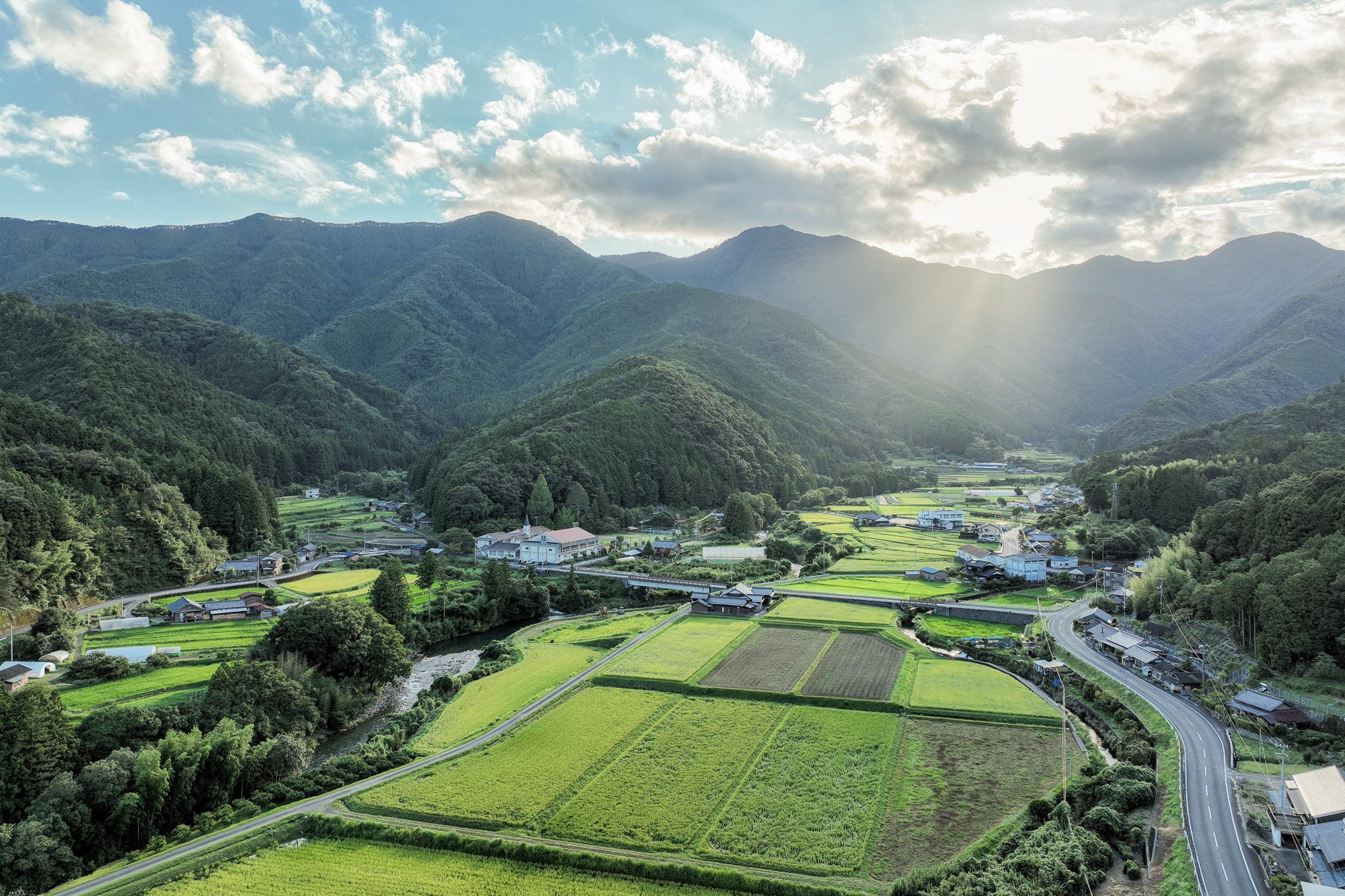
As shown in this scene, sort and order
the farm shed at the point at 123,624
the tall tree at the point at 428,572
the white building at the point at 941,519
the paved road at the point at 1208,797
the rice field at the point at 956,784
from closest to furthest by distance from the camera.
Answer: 1. the paved road at the point at 1208,797
2. the rice field at the point at 956,784
3. the farm shed at the point at 123,624
4. the tall tree at the point at 428,572
5. the white building at the point at 941,519

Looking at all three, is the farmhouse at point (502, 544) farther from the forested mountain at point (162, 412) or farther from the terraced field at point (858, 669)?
the terraced field at point (858, 669)

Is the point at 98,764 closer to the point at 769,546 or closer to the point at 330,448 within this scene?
the point at 769,546

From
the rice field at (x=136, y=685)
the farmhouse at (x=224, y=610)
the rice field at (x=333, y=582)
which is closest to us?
the rice field at (x=136, y=685)

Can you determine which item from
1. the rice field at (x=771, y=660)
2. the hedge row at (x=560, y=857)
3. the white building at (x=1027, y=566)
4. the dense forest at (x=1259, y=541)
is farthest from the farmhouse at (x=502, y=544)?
the dense forest at (x=1259, y=541)

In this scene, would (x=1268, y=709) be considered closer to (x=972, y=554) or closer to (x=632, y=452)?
(x=972, y=554)

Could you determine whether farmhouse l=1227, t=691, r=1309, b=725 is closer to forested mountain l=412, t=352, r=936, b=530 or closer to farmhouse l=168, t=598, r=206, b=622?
farmhouse l=168, t=598, r=206, b=622

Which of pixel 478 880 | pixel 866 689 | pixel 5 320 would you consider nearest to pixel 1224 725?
pixel 866 689
